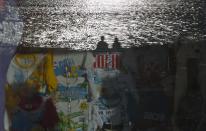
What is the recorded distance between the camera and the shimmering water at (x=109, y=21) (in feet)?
13.7

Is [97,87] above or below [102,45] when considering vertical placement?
below

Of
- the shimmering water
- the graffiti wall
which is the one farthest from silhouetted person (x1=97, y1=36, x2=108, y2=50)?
the graffiti wall

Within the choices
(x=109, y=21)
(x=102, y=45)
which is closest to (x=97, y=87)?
(x=102, y=45)

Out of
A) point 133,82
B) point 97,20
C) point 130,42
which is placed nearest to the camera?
point 133,82

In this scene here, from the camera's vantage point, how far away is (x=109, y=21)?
4.42m

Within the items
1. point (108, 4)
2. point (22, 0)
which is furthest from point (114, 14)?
point (22, 0)

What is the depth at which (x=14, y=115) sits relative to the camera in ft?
12.1

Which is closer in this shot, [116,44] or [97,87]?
[97,87]

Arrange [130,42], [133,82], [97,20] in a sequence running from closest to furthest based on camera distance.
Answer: [133,82] → [130,42] → [97,20]

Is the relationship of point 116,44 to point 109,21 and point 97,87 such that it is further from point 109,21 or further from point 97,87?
point 109,21

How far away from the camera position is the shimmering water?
416 cm

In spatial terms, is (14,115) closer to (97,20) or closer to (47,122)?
(47,122)

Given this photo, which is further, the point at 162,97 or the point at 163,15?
the point at 163,15

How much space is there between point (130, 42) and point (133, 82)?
1.79 feet
